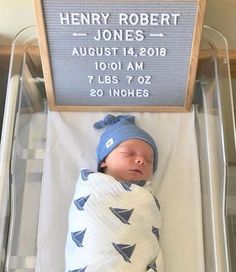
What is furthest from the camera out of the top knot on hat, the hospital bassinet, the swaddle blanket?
the top knot on hat

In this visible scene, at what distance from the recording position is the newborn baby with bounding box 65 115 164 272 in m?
1.09

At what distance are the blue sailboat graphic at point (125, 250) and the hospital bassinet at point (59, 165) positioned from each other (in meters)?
0.14

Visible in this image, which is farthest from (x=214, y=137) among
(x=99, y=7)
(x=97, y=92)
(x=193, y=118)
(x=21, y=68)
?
(x=21, y=68)

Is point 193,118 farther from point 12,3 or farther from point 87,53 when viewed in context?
point 12,3

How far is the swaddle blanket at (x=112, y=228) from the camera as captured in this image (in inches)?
42.8

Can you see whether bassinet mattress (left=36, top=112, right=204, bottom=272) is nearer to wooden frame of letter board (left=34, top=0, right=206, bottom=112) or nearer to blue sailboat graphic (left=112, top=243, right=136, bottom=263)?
wooden frame of letter board (left=34, top=0, right=206, bottom=112)

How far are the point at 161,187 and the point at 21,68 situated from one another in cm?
49

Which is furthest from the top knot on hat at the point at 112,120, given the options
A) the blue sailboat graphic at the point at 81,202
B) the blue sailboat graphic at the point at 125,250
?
the blue sailboat graphic at the point at 125,250

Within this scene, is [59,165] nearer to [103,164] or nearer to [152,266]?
[103,164]

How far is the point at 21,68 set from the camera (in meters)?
1.39

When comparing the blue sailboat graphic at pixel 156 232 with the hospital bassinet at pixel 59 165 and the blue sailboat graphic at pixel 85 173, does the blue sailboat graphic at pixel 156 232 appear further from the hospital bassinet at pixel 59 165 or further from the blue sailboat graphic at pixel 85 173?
the blue sailboat graphic at pixel 85 173

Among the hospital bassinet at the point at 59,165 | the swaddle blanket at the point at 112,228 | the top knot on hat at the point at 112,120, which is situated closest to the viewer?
the swaddle blanket at the point at 112,228

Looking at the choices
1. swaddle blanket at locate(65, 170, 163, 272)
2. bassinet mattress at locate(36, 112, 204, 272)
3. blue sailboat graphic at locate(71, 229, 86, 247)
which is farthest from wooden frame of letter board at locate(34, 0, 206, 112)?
blue sailboat graphic at locate(71, 229, 86, 247)

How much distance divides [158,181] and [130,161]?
14 cm
